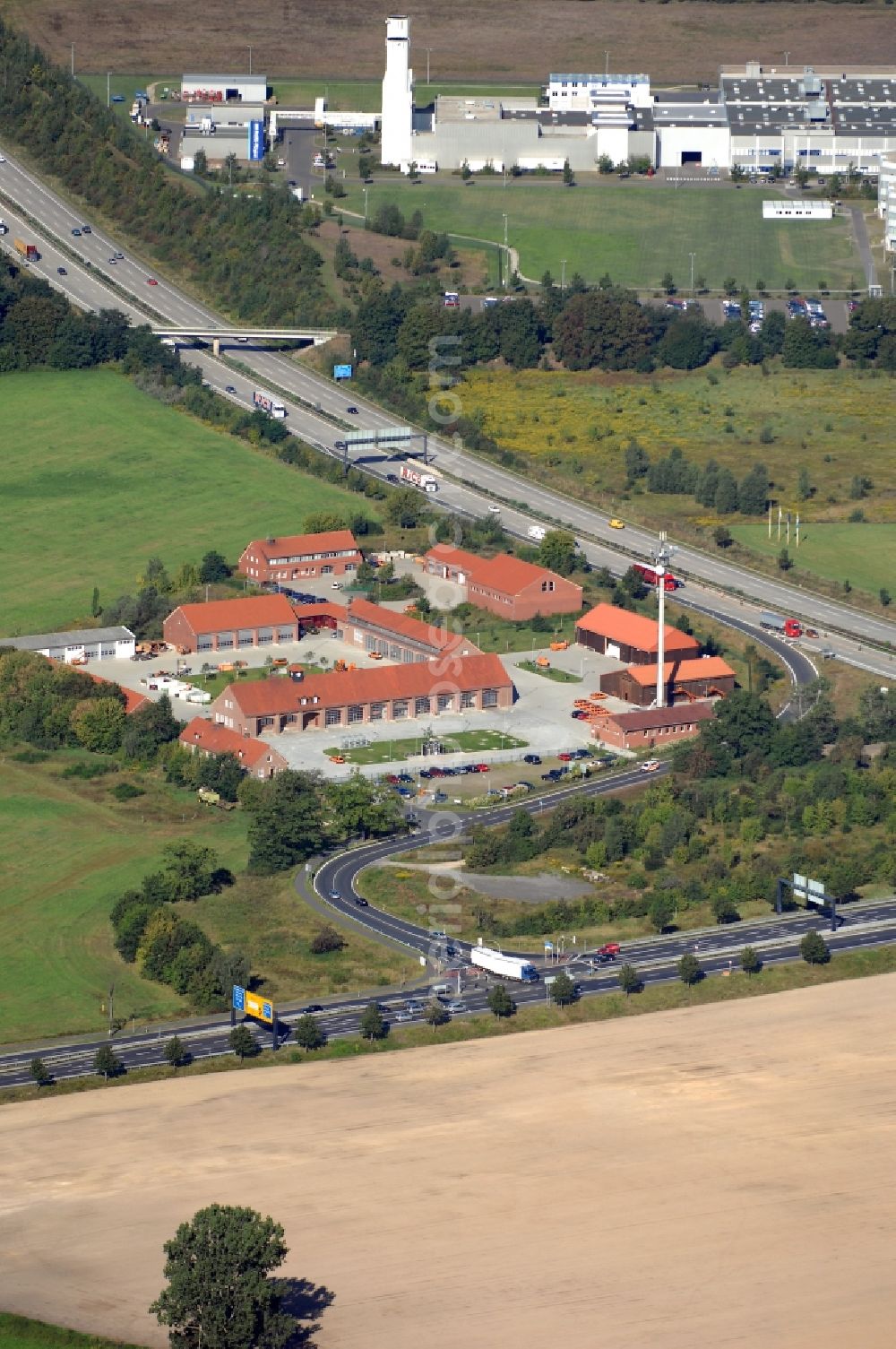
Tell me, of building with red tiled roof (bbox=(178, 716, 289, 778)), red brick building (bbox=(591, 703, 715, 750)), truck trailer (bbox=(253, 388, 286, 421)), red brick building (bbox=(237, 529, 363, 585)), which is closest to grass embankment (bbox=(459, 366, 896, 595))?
truck trailer (bbox=(253, 388, 286, 421))

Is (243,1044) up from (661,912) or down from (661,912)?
down

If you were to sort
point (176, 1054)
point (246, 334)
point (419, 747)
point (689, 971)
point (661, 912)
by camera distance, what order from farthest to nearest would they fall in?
1. point (246, 334)
2. point (419, 747)
3. point (661, 912)
4. point (689, 971)
5. point (176, 1054)

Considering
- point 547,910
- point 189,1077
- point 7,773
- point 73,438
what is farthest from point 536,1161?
point 73,438

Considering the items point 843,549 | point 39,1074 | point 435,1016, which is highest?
point 843,549

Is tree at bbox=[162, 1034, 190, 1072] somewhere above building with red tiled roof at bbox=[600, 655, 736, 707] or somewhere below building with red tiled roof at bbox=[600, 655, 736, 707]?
below

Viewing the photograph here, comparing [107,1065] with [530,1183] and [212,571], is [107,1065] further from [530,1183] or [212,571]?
[212,571]

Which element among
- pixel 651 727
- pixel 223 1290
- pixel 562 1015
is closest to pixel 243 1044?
pixel 562 1015

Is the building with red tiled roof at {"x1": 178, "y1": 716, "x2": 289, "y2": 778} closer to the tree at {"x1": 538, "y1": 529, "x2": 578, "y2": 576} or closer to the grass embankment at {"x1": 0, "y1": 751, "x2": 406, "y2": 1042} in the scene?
the grass embankment at {"x1": 0, "y1": 751, "x2": 406, "y2": 1042}
